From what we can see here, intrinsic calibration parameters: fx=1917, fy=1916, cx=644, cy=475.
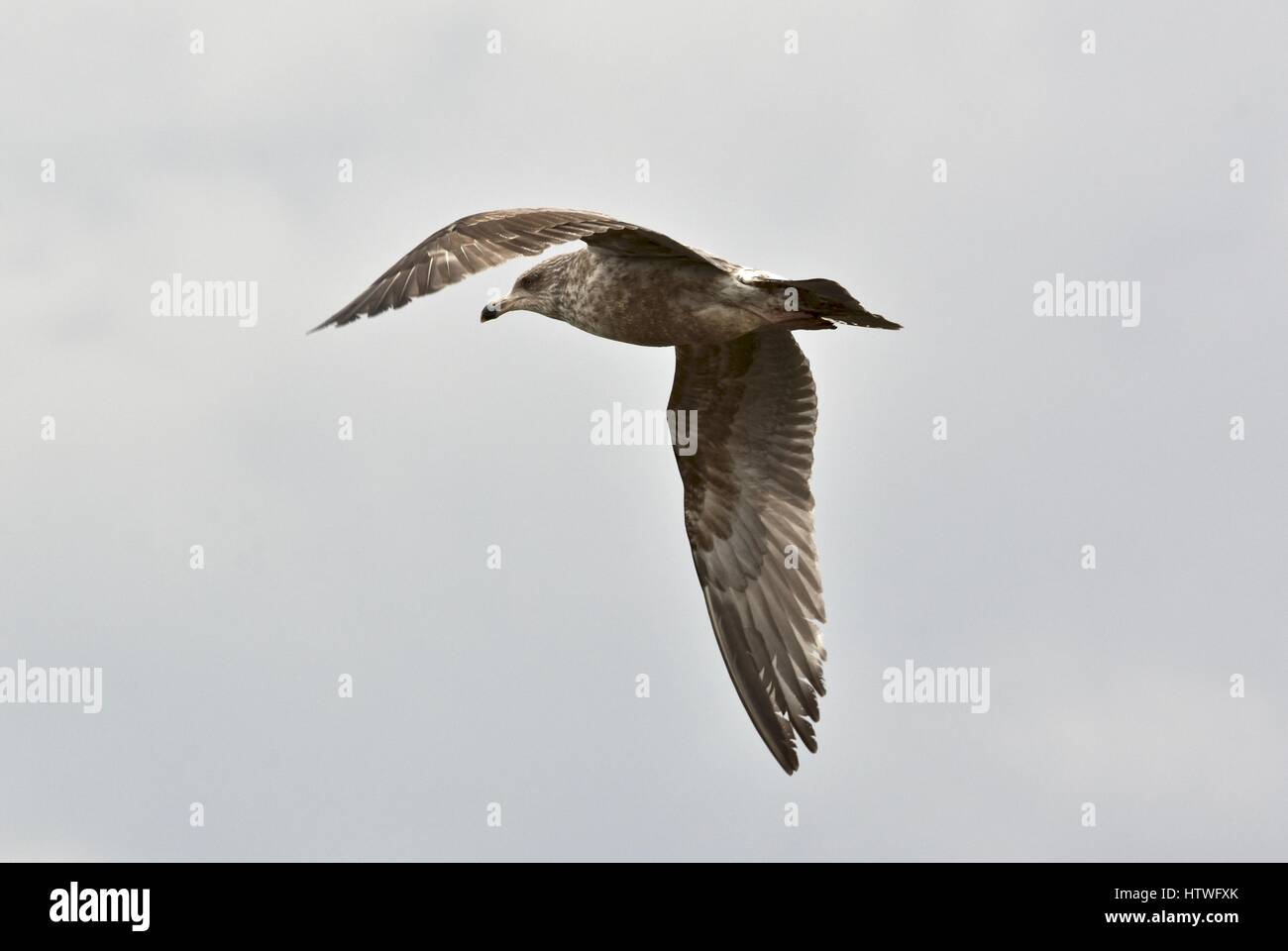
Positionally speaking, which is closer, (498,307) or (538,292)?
(538,292)

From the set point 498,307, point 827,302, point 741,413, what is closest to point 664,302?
point 827,302

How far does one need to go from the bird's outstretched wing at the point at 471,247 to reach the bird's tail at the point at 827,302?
3.94 ft

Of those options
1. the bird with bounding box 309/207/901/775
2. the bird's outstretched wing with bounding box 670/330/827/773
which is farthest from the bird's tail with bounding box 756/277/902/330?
the bird's outstretched wing with bounding box 670/330/827/773

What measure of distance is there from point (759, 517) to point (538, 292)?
3.00 metres

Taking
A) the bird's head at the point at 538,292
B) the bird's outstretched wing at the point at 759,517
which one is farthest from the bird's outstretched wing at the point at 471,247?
the bird's outstretched wing at the point at 759,517

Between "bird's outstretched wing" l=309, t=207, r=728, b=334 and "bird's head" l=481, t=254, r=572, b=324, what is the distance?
2.01m

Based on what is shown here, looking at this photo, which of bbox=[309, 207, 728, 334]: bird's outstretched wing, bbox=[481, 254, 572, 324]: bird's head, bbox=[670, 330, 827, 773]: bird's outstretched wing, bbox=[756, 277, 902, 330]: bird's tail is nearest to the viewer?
bbox=[309, 207, 728, 334]: bird's outstretched wing

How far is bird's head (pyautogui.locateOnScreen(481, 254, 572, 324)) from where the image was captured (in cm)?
1636

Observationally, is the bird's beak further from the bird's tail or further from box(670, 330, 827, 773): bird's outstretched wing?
the bird's tail

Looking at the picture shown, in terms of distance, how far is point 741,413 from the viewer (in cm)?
1742

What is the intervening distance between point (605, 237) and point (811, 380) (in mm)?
2834

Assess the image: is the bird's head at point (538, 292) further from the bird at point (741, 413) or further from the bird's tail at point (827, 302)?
the bird's tail at point (827, 302)

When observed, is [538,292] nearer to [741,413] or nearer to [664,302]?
[664,302]
